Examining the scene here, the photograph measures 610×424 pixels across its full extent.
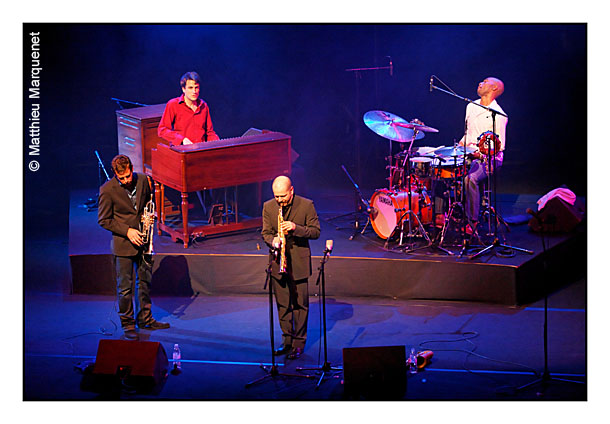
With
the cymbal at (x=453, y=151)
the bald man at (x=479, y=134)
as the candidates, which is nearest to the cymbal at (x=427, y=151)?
the cymbal at (x=453, y=151)

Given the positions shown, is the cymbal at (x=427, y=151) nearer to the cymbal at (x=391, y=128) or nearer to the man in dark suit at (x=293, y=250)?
the cymbal at (x=391, y=128)

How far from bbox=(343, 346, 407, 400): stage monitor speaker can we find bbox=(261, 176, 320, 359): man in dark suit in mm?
832

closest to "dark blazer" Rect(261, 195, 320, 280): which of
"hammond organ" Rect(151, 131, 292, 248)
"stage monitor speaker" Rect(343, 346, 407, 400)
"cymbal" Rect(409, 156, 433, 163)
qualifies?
"stage monitor speaker" Rect(343, 346, 407, 400)

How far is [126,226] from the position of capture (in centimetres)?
696

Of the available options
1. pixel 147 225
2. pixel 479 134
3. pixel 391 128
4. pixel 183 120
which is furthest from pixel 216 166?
pixel 479 134

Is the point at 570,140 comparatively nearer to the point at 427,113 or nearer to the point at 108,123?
the point at 427,113

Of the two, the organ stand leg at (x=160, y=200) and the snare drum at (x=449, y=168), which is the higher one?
the snare drum at (x=449, y=168)

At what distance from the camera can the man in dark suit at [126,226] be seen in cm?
692

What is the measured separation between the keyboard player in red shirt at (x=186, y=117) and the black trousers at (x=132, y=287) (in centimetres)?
201

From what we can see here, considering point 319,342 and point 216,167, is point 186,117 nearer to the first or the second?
point 216,167

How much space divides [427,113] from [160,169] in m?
4.17

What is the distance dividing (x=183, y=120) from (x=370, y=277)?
2669mm

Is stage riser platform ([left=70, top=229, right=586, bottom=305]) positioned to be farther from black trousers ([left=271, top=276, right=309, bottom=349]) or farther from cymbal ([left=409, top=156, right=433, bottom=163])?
black trousers ([left=271, top=276, right=309, bottom=349])

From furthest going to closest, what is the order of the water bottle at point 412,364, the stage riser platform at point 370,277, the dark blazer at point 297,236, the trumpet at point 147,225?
the stage riser platform at point 370,277
the trumpet at point 147,225
the dark blazer at point 297,236
the water bottle at point 412,364
